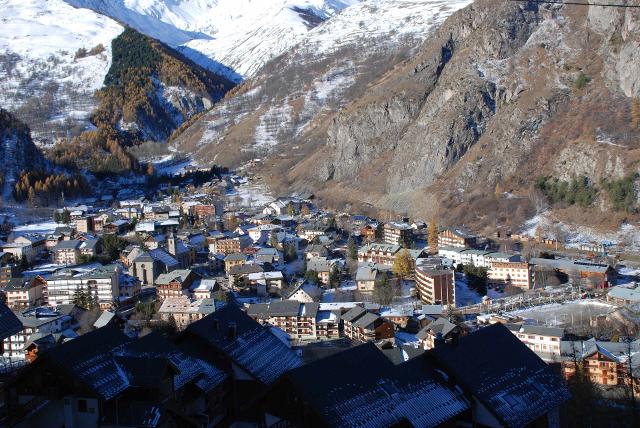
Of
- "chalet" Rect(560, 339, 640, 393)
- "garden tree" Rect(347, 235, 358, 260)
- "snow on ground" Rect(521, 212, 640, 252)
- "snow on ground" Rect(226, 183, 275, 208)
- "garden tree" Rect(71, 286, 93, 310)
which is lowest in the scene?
"snow on ground" Rect(226, 183, 275, 208)

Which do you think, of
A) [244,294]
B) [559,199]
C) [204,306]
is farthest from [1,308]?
[559,199]

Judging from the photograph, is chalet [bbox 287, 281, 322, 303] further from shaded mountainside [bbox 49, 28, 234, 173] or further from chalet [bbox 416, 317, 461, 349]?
shaded mountainside [bbox 49, 28, 234, 173]

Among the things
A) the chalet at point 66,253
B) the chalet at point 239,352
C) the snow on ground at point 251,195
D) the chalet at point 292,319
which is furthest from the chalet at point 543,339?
the snow on ground at point 251,195

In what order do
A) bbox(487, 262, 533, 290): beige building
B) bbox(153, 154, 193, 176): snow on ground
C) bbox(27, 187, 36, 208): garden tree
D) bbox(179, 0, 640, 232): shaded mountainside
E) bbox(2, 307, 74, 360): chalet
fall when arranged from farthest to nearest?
bbox(153, 154, 193, 176): snow on ground < bbox(27, 187, 36, 208): garden tree < bbox(179, 0, 640, 232): shaded mountainside < bbox(487, 262, 533, 290): beige building < bbox(2, 307, 74, 360): chalet

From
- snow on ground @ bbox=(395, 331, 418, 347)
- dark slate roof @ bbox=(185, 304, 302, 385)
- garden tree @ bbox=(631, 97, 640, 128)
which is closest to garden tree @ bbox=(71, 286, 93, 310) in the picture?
snow on ground @ bbox=(395, 331, 418, 347)

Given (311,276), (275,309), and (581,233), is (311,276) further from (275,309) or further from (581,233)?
(581,233)

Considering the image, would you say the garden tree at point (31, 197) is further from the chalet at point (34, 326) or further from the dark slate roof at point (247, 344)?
the dark slate roof at point (247, 344)

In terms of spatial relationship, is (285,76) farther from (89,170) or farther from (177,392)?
(177,392)
